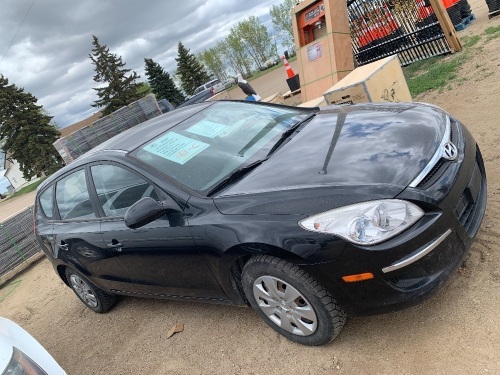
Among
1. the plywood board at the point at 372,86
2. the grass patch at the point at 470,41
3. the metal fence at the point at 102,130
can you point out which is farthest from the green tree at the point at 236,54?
the plywood board at the point at 372,86

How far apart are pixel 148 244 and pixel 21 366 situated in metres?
1.13

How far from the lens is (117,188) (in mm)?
3469

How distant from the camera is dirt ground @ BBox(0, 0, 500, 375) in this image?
2406mm

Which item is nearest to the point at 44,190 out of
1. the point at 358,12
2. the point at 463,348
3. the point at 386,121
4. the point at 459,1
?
the point at 386,121

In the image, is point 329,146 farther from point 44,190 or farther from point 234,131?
point 44,190

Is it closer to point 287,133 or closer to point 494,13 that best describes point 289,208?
point 287,133

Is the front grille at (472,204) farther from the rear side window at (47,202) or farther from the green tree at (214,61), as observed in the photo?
the green tree at (214,61)

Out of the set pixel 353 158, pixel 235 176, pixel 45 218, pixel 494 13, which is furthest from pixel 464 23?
pixel 45 218

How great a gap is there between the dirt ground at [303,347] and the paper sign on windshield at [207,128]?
1.50 meters

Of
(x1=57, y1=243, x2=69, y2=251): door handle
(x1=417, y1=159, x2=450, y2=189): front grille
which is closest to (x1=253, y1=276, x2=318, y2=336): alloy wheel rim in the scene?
(x1=417, y1=159, x2=450, y2=189): front grille

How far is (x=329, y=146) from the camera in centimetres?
293

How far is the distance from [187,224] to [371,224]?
4.06 feet

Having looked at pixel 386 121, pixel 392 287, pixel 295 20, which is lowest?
pixel 392 287

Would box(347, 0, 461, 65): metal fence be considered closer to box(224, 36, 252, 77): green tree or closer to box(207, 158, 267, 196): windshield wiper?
box(207, 158, 267, 196): windshield wiper
